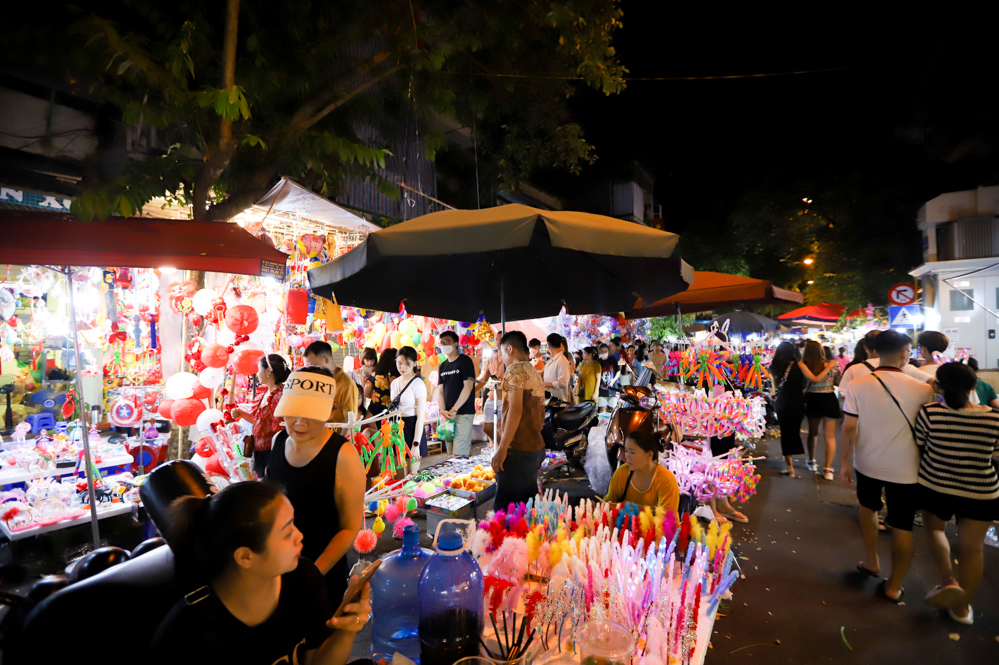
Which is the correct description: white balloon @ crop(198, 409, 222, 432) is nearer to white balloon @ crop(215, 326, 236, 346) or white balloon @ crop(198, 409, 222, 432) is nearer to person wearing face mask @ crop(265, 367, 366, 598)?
white balloon @ crop(215, 326, 236, 346)

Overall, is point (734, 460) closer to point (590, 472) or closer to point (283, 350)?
point (590, 472)

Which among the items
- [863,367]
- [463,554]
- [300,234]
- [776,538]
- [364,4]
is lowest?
[776,538]

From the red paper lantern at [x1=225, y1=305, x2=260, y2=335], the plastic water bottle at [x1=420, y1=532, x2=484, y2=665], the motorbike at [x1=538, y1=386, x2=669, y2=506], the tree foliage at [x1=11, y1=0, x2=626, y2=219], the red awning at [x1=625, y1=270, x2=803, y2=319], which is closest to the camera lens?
the plastic water bottle at [x1=420, y1=532, x2=484, y2=665]

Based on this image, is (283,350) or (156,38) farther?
(283,350)

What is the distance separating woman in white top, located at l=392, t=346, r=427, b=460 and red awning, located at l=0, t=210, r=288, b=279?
9.55ft

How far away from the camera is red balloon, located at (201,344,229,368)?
4402 millimetres

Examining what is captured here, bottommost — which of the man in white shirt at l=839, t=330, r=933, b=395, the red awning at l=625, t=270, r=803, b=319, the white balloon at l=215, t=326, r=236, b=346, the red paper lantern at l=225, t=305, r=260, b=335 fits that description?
the man in white shirt at l=839, t=330, r=933, b=395

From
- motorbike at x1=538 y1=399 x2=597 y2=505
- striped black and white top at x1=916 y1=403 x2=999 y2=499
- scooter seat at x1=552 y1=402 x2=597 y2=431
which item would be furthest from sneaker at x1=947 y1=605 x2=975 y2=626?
scooter seat at x1=552 y1=402 x2=597 y2=431

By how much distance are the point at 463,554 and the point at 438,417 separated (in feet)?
21.4

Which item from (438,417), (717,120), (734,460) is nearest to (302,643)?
(734,460)

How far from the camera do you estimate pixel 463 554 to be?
1.71 metres

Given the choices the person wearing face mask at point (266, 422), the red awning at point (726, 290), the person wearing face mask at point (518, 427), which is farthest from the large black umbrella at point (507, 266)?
the red awning at point (726, 290)

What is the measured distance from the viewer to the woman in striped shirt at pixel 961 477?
327 cm

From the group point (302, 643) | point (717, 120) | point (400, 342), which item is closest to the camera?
point (302, 643)
